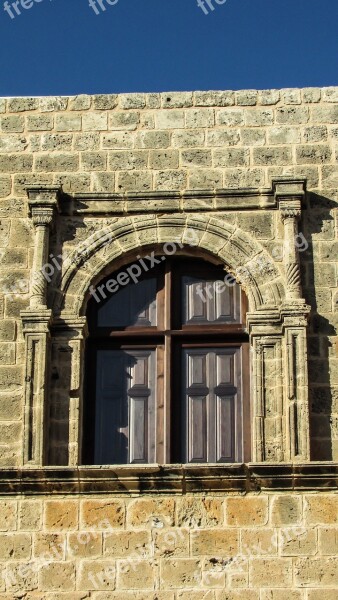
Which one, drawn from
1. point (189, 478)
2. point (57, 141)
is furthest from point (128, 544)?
point (57, 141)

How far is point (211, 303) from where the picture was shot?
14188 millimetres

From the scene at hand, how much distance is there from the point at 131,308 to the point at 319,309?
166 cm

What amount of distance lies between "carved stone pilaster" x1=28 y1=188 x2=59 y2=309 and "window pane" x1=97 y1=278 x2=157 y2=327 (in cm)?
60

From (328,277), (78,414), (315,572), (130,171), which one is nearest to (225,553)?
(315,572)

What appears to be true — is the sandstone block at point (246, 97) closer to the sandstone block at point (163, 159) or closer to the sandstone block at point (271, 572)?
the sandstone block at point (163, 159)

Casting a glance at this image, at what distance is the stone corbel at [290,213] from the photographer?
13938mm

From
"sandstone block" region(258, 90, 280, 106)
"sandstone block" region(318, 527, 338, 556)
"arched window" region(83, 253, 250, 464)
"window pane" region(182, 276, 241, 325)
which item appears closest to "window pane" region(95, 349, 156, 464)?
"arched window" region(83, 253, 250, 464)

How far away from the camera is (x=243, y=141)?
14695 millimetres

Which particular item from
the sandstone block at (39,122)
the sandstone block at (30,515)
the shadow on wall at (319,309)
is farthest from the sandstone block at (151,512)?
the sandstone block at (39,122)

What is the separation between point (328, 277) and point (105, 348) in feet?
6.68

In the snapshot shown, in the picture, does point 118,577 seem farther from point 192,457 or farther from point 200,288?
point 200,288

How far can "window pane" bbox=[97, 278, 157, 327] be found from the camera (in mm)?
14180

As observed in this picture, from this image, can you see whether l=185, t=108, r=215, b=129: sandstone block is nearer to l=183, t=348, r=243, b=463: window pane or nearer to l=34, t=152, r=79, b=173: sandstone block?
l=34, t=152, r=79, b=173: sandstone block

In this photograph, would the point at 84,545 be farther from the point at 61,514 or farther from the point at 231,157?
the point at 231,157
